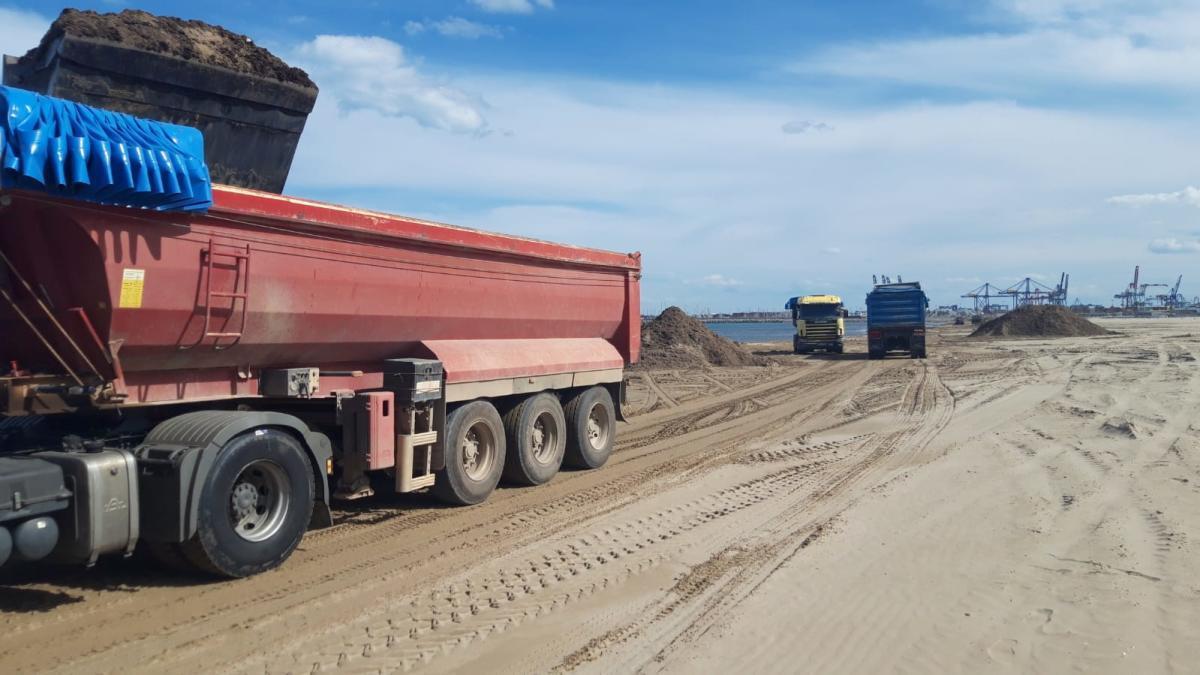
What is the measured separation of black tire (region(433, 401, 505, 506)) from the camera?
28.2 feet

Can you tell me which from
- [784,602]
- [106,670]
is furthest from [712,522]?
[106,670]

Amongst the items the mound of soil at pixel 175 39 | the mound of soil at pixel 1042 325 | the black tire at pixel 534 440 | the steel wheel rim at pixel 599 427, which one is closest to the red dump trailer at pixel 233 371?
the black tire at pixel 534 440

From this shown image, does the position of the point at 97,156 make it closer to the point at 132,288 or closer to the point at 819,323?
the point at 132,288

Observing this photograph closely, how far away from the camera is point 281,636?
16.8ft

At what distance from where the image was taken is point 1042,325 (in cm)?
5559

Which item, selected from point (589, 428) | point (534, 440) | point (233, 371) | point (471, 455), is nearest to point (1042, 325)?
point (589, 428)

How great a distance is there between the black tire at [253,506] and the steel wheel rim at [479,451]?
7.99ft

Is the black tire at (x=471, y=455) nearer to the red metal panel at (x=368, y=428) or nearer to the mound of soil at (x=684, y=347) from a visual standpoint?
the red metal panel at (x=368, y=428)

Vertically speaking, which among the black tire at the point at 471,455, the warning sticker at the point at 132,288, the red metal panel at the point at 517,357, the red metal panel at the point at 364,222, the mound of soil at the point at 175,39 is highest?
the mound of soil at the point at 175,39

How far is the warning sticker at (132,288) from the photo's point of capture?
5.70 metres

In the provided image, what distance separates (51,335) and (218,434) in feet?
4.16

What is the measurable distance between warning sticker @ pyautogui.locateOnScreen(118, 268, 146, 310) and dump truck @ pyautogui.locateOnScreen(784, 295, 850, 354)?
36.0 metres

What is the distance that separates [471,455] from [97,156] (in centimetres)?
490

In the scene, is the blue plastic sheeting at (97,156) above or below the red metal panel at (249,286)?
above
